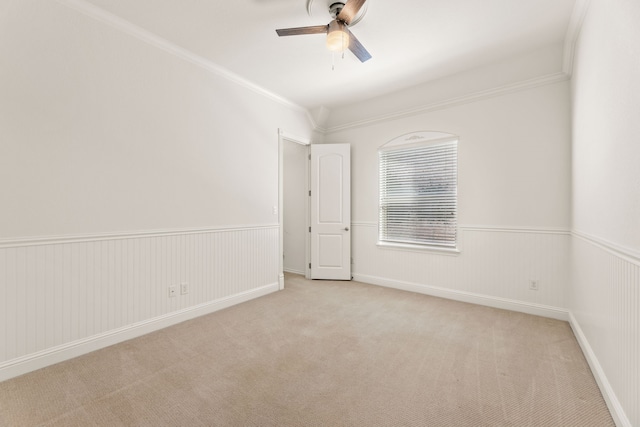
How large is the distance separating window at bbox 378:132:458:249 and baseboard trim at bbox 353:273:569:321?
1.98ft

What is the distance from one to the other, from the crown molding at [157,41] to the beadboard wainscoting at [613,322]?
Answer: 3.83 m

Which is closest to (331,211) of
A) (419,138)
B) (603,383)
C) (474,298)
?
(419,138)

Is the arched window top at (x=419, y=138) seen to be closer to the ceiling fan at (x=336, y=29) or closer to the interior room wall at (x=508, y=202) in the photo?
the interior room wall at (x=508, y=202)

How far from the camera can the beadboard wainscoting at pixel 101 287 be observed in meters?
2.01

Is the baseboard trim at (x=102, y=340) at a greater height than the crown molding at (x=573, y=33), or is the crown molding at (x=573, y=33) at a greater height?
the crown molding at (x=573, y=33)

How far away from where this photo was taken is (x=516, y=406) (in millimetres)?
1693

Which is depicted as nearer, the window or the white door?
the window

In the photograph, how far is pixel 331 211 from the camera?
4.70m

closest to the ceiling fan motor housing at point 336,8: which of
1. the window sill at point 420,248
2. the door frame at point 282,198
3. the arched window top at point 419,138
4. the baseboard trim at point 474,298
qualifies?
the door frame at point 282,198

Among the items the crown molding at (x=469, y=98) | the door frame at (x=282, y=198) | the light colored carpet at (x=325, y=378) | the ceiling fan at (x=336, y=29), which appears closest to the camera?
the light colored carpet at (x=325, y=378)

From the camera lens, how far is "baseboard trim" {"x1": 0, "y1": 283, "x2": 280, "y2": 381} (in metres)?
2.00

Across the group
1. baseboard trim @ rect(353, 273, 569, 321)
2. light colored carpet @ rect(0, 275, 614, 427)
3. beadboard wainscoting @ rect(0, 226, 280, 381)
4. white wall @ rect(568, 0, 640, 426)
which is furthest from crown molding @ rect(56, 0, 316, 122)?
white wall @ rect(568, 0, 640, 426)

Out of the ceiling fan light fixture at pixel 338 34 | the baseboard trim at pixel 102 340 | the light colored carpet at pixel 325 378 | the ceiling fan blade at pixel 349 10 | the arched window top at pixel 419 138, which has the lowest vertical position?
the light colored carpet at pixel 325 378

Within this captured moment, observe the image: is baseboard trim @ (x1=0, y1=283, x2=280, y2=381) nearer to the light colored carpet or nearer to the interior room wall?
the light colored carpet
